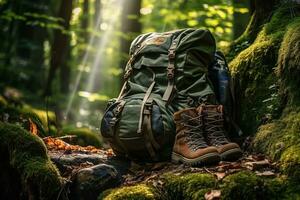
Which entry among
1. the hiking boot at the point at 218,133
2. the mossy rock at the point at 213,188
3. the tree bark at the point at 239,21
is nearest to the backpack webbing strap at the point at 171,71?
the hiking boot at the point at 218,133

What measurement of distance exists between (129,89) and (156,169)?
107 cm

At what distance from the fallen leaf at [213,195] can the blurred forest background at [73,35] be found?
3381mm

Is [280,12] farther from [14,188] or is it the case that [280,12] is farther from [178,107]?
[14,188]

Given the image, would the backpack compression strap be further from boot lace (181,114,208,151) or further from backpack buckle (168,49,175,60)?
boot lace (181,114,208,151)

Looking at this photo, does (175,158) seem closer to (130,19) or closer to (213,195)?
(213,195)

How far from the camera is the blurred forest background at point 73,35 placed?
941cm

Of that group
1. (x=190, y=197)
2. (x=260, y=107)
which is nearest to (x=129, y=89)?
(x=260, y=107)

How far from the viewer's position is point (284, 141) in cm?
335

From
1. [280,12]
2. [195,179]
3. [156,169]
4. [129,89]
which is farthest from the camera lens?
[280,12]

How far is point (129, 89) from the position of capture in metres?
4.48

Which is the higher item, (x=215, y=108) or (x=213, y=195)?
(x=215, y=108)

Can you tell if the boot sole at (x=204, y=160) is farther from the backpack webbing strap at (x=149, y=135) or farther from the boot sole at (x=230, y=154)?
the backpack webbing strap at (x=149, y=135)

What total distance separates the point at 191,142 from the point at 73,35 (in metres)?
7.13

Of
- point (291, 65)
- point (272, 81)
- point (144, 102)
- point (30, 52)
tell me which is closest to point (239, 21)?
point (272, 81)
